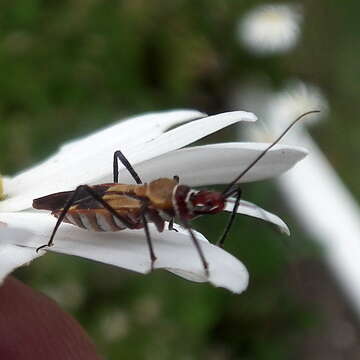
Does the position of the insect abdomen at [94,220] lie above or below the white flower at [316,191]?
above

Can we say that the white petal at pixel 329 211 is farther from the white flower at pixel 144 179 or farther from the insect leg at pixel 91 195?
the insect leg at pixel 91 195

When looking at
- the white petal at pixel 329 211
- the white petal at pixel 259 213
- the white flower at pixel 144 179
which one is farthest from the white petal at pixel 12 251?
the white petal at pixel 329 211

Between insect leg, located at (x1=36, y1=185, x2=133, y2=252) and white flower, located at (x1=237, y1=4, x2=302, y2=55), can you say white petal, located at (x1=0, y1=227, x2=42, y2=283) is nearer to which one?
insect leg, located at (x1=36, y1=185, x2=133, y2=252)

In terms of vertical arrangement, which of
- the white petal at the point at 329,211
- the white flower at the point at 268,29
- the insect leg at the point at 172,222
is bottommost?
the white petal at the point at 329,211

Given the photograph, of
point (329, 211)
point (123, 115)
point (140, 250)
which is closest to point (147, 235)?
point (140, 250)

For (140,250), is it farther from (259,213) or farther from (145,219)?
(259,213)

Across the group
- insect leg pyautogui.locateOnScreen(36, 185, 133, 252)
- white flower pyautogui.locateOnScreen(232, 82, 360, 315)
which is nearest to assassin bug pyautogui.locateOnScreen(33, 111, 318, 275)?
insect leg pyautogui.locateOnScreen(36, 185, 133, 252)
